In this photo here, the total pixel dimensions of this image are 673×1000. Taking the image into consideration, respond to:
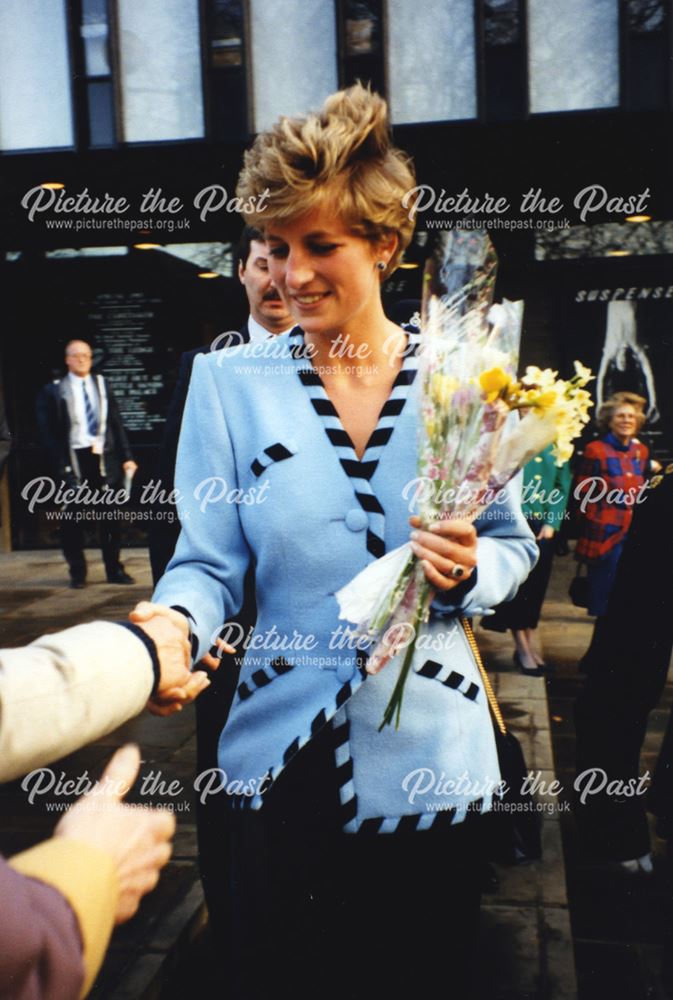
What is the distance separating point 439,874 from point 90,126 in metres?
9.41

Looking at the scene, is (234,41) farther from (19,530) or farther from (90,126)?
(19,530)

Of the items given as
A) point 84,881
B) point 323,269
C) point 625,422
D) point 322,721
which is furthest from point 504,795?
point 625,422

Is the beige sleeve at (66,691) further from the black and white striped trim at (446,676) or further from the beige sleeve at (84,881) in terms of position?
the black and white striped trim at (446,676)

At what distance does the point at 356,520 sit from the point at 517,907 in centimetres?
A: 203

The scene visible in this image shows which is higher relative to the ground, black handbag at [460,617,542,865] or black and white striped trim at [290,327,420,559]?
black and white striped trim at [290,327,420,559]

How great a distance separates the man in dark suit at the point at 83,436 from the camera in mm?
9047

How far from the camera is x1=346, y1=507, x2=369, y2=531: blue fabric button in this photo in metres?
Result: 1.86

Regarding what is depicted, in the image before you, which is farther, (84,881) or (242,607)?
(242,607)

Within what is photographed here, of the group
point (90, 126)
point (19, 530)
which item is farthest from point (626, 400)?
point (19, 530)

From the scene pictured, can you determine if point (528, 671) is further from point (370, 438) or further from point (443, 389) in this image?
point (443, 389)

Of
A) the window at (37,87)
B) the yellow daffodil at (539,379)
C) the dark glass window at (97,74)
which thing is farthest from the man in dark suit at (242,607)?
the window at (37,87)

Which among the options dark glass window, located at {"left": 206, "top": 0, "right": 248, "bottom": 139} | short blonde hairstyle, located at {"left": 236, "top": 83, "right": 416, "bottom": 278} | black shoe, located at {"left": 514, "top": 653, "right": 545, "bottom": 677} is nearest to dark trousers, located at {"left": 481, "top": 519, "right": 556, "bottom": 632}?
black shoe, located at {"left": 514, "top": 653, "right": 545, "bottom": 677}

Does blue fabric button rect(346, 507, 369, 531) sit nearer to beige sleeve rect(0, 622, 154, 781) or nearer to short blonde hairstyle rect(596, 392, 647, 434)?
beige sleeve rect(0, 622, 154, 781)

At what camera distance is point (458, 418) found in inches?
67.1
